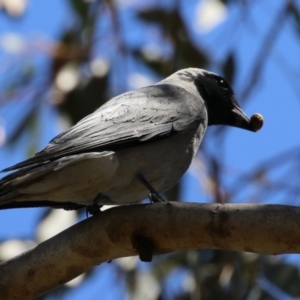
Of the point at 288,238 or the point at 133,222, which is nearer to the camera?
the point at 288,238

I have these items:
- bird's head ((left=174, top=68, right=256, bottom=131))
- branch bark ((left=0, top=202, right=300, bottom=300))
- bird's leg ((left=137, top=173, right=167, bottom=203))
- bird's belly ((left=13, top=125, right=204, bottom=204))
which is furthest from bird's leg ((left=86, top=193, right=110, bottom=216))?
bird's head ((left=174, top=68, right=256, bottom=131))

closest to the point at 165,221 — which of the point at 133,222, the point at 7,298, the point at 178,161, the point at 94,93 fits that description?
the point at 133,222

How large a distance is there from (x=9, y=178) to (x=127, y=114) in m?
0.86

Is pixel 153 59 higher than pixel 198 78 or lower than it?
higher

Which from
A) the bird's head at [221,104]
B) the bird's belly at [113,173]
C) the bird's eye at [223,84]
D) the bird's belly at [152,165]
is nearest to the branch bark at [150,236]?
the bird's belly at [113,173]

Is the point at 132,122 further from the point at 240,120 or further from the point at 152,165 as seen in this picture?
the point at 240,120

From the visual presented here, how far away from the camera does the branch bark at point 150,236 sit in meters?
2.92

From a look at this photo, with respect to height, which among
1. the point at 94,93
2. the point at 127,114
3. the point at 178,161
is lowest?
the point at 178,161

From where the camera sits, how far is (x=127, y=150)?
12.4ft

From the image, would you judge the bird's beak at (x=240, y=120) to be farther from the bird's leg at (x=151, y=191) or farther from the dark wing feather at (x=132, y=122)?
the bird's leg at (x=151, y=191)

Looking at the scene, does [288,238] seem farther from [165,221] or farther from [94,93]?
[94,93]

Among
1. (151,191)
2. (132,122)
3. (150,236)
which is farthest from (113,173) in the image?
(150,236)

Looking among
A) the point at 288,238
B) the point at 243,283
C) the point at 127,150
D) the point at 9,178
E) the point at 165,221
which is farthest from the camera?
the point at 243,283

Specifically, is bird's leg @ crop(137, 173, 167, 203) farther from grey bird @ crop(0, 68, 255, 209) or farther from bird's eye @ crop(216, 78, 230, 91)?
bird's eye @ crop(216, 78, 230, 91)
